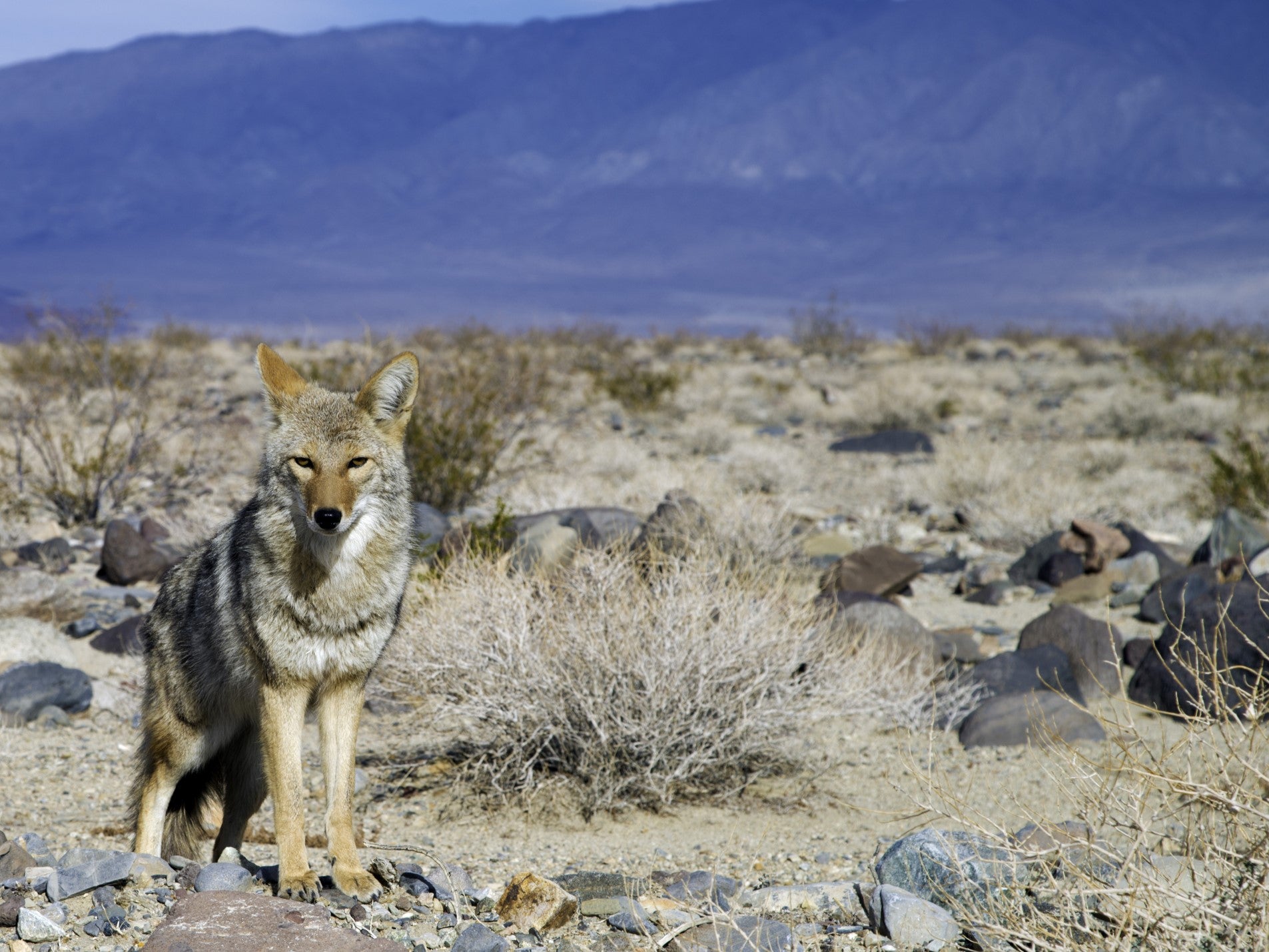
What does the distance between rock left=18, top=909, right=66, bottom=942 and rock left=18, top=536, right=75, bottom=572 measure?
587 cm

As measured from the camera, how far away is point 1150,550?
9.07m

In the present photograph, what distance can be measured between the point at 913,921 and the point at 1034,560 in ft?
20.7

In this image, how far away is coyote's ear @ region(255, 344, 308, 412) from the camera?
12.6 ft

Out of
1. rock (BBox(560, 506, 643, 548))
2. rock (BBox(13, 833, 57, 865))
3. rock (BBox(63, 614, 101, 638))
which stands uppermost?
rock (BBox(560, 506, 643, 548))

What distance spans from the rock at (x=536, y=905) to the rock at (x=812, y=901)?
504 millimetres

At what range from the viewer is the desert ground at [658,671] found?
349 centimetres

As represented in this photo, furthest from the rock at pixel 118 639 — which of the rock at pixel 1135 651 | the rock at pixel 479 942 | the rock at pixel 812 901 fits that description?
the rock at pixel 1135 651

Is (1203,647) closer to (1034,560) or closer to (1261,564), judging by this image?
(1261,564)

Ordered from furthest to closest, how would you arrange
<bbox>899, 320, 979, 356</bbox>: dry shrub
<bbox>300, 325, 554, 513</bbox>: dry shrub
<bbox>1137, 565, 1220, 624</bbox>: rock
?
<bbox>899, 320, 979, 356</bbox>: dry shrub, <bbox>300, 325, 554, 513</bbox>: dry shrub, <bbox>1137, 565, 1220, 624</bbox>: rock

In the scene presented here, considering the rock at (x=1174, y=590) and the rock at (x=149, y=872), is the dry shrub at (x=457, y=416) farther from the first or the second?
the rock at (x=149, y=872)

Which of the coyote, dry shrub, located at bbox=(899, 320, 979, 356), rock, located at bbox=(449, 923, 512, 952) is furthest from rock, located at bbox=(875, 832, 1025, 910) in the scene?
dry shrub, located at bbox=(899, 320, 979, 356)

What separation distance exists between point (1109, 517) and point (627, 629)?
731 centimetres

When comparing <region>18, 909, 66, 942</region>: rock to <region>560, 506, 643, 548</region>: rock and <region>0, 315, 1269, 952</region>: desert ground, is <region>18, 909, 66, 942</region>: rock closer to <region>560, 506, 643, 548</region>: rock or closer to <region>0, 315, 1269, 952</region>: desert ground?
<region>0, 315, 1269, 952</region>: desert ground

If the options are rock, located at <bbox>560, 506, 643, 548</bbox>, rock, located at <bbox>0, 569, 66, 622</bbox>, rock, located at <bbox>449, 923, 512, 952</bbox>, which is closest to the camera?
rock, located at <bbox>449, 923, 512, 952</bbox>
